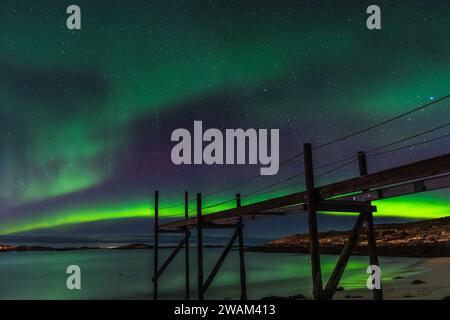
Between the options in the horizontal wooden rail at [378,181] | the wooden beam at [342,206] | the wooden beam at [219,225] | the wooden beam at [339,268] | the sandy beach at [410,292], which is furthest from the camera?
the sandy beach at [410,292]

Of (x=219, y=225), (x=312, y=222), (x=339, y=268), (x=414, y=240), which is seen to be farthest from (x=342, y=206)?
(x=414, y=240)

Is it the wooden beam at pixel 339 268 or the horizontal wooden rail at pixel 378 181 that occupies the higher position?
the horizontal wooden rail at pixel 378 181

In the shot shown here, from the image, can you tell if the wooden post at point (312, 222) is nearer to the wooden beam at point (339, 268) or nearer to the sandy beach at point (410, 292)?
the wooden beam at point (339, 268)

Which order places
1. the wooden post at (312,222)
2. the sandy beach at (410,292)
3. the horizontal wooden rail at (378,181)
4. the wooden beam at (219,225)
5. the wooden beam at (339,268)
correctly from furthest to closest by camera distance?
the sandy beach at (410,292)
the wooden beam at (219,225)
the wooden post at (312,222)
the wooden beam at (339,268)
the horizontal wooden rail at (378,181)

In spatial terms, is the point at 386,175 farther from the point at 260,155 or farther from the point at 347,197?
the point at 260,155

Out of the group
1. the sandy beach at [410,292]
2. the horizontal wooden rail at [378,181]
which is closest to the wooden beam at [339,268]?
the horizontal wooden rail at [378,181]

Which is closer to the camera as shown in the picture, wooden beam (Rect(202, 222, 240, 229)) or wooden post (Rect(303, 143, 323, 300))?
wooden post (Rect(303, 143, 323, 300))

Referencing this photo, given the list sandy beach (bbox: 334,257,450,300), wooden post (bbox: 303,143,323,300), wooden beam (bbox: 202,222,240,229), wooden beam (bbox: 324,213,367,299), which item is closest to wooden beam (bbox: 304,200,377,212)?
wooden post (bbox: 303,143,323,300)

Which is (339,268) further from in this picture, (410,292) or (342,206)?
(410,292)

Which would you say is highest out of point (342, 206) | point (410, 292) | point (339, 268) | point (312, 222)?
point (342, 206)

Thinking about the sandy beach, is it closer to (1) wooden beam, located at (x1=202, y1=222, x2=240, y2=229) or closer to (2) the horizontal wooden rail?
(1) wooden beam, located at (x1=202, y1=222, x2=240, y2=229)
